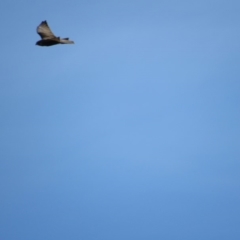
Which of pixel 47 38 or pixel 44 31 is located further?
pixel 44 31

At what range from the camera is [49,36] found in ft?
31.9

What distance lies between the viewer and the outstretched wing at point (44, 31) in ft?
32.1

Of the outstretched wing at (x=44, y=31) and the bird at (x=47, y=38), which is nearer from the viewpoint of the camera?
the bird at (x=47, y=38)

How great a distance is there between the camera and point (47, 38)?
9680 mm

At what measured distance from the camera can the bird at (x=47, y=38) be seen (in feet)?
31.0

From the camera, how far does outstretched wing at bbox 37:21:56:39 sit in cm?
977

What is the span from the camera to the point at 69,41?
933cm

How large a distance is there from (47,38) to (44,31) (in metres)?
0.29

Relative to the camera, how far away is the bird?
31.0 ft

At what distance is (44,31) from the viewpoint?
9875 millimetres

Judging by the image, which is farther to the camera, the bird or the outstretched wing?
the outstretched wing

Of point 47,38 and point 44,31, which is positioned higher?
point 44,31

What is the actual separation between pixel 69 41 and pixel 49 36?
0.65 m
